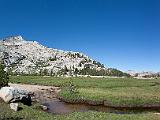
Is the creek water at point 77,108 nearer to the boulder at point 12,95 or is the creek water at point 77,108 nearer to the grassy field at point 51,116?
the boulder at point 12,95

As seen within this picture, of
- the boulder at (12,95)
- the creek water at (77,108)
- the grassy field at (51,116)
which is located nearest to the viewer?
the grassy field at (51,116)

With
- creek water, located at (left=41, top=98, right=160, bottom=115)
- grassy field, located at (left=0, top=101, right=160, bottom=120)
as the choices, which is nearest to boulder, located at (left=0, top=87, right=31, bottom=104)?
grassy field, located at (left=0, top=101, right=160, bottom=120)

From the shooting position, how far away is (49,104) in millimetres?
66500

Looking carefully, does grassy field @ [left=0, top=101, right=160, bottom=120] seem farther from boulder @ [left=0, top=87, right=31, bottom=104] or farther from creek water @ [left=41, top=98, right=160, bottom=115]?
creek water @ [left=41, top=98, right=160, bottom=115]

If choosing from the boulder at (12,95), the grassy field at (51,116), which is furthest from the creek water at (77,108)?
the grassy field at (51,116)

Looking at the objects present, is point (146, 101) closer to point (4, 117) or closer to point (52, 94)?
point (52, 94)

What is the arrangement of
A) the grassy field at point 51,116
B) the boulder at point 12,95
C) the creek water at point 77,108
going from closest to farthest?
1. the grassy field at point 51,116
2. the boulder at point 12,95
3. the creek water at point 77,108

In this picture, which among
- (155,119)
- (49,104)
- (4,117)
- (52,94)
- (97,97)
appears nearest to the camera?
(4,117)

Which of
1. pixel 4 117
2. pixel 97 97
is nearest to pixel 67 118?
pixel 4 117

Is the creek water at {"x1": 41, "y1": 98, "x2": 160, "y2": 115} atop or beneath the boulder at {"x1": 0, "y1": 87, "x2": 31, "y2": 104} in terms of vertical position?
beneath

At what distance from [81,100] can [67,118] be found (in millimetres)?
25282

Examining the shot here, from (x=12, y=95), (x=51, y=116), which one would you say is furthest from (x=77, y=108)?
(x=51, y=116)

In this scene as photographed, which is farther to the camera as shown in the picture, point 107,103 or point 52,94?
point 52,94

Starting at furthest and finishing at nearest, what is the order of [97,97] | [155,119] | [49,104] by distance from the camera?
[97,97]
[49,104]
[155,119]
